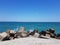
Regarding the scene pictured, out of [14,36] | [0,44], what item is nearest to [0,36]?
[14,36]

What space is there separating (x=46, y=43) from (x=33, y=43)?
59cm

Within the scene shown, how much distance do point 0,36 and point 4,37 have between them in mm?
499

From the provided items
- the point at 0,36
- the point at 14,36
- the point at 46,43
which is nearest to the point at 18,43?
the point at 46,43

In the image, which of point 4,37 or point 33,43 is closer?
point 33,43

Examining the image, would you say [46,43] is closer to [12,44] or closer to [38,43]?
[38,43]

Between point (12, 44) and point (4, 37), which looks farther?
point (4, 37)

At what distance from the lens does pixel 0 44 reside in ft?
24.2

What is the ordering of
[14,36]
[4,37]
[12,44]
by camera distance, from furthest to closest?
1. [14,36]
2. [4,37]
3. [12,44]

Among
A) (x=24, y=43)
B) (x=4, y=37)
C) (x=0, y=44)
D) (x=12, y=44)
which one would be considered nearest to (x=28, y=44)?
(x=24, y=43)

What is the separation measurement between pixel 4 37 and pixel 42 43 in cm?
273

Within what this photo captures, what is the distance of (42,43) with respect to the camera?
7289 mm

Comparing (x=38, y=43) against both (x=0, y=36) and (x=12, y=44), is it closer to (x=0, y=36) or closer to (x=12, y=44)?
(x=12, y=44)

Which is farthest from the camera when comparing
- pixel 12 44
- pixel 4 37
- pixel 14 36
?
pixel 14 36

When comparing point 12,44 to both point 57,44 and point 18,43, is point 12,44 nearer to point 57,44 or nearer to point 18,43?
point 18,43
